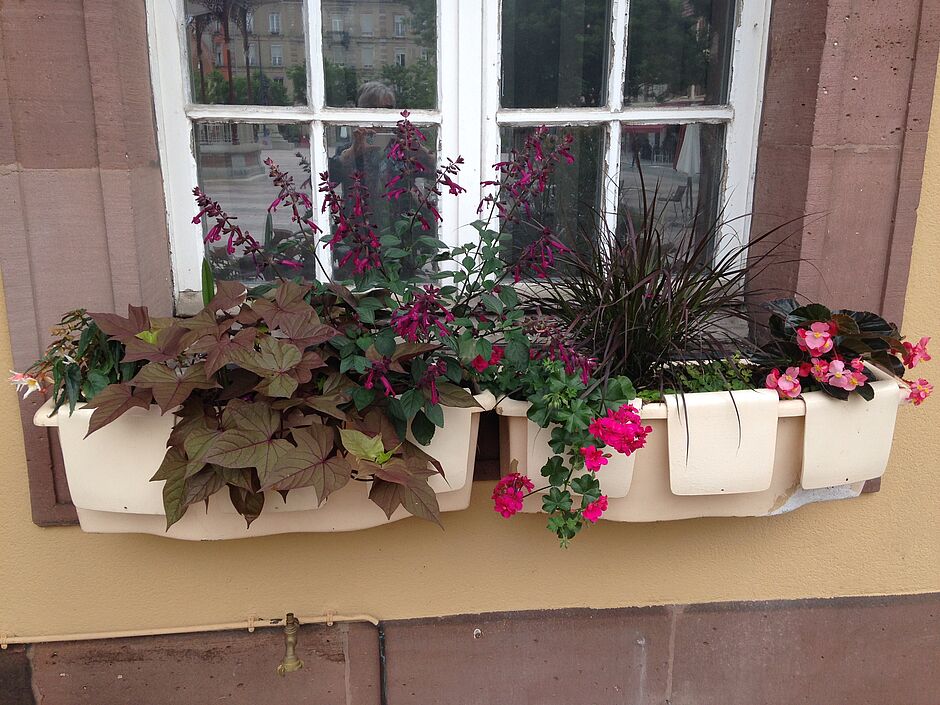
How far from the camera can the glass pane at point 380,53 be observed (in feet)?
6.81

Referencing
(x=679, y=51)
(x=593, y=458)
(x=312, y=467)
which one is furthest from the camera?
(x=679, y=51)

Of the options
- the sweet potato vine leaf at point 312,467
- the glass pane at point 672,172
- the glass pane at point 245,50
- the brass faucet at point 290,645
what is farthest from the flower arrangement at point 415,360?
the brass faucet at point 290,645

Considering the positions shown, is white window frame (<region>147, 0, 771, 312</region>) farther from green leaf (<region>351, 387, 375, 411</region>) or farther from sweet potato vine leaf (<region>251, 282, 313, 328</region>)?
green leaf (<region>351, 387, 375, 411</region>)

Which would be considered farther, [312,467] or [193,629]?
[193,629]

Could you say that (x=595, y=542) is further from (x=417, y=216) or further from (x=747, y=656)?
(x=417, y=216)

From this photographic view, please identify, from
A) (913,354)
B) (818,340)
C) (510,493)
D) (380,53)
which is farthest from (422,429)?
(913,354)

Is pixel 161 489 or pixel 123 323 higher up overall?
pixel 123 323

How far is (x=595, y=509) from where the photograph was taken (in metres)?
1.76

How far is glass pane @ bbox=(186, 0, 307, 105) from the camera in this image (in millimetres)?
2027

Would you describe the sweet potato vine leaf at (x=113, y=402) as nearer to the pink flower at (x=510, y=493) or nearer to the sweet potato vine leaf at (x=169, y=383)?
the sweet potato vine leaf at (x=169, y=383)

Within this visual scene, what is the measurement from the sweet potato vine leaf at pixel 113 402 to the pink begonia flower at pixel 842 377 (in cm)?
142

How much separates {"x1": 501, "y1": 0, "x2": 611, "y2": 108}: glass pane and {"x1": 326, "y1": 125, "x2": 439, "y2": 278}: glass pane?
0.88 feet

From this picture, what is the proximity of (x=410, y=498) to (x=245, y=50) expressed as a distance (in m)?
1.20

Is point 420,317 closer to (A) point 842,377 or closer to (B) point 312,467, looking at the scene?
(B) point 312,467
